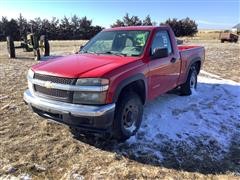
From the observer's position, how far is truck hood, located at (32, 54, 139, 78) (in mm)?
4387

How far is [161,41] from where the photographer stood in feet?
19.9

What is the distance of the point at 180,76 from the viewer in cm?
703

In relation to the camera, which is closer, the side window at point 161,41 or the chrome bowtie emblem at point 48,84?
the chrome bowtie emblem at point 48,84

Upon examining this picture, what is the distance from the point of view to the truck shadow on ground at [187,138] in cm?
446

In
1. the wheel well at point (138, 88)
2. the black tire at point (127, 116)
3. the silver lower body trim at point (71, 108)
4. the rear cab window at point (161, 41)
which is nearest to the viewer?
the silver lower body trim at point (71, 108)

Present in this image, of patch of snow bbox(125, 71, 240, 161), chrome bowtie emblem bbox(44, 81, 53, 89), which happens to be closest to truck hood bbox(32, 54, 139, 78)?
chrome bowtie emblem bbox(44, 81, 53, 89)

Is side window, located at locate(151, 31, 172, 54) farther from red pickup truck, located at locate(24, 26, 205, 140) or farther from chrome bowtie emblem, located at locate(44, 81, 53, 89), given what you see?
chrome bowtie emblem, located at locate(44, 81, 53, 89)

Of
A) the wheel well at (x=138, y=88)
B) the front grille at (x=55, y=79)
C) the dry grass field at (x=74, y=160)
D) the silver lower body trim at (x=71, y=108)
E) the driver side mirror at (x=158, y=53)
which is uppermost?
the driver side mirror at (x=158, y=53)

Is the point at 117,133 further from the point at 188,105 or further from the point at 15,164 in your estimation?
the point at 188,105

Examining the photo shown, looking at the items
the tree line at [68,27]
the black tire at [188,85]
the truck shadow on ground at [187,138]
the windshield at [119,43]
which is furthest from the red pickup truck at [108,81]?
the tree line at [68,27]

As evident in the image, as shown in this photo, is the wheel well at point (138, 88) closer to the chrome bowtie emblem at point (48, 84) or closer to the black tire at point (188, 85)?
the chrome bowtie emblem at point (48, 84)

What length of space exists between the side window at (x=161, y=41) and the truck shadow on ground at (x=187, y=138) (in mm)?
1347

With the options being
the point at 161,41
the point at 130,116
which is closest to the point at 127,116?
the point at 130,116

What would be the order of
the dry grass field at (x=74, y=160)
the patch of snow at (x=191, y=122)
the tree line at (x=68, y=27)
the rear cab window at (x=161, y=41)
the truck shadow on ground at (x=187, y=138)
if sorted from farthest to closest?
the tree line at (x=68, y=27), the rear cab window at (x=161, y=41), the patch of snow at (x=191, y=122), the truck shadow on ground at (x=187, y=138), the dry grass field at (x=74, y=160)
